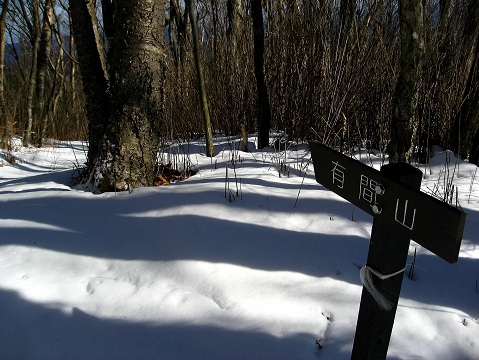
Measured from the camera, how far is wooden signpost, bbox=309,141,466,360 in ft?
2.32

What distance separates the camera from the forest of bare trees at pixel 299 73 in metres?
2.43

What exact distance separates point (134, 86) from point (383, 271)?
6.69ft

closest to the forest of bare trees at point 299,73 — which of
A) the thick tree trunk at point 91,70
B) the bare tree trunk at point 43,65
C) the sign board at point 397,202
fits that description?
the thick tree trunk at point 91,70

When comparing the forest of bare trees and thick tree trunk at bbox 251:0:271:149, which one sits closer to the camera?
the forest of bare trees

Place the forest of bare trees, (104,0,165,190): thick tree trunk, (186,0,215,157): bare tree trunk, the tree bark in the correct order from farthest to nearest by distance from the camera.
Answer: the tree bark < (186,0,215,157): bare tree trunk < the forest of bare trees < (104,0,165,190): thick tree trunk

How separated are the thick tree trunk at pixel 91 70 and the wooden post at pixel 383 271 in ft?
7.08

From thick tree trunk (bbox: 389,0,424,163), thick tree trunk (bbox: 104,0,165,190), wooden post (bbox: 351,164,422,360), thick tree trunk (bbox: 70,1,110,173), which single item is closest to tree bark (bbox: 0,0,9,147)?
thick tree trunk (bbox: 70,1,110,173)

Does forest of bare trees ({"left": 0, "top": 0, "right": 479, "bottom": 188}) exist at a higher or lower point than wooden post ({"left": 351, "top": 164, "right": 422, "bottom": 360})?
higher

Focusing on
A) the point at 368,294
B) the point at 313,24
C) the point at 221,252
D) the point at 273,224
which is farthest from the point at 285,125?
the point at 368,294

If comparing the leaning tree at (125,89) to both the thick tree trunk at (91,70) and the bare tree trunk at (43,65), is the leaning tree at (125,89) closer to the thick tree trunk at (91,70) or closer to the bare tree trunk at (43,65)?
the thick tree trunk at (91,70)

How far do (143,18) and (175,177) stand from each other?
3.92 ft

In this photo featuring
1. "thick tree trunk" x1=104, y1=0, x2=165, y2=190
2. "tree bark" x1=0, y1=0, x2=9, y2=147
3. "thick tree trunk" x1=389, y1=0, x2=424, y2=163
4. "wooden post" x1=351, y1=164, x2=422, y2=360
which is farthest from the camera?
"tree bark" x1=0, y1=0, x2=9, y2=147

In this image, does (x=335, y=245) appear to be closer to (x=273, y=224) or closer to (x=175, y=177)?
(x=273, y=224)

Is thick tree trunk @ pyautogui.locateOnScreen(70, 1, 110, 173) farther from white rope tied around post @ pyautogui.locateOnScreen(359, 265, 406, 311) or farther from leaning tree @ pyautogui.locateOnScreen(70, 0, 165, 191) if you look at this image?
white rope tied around post @ pyautogui.locateOnScreen(359, 265, 406, 311)
